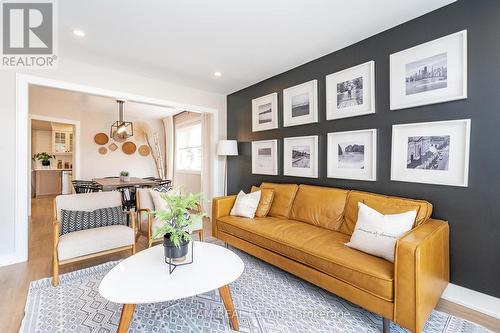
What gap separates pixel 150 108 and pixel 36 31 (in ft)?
12.1

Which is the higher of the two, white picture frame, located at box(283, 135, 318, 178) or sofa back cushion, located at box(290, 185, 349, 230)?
white picture frame, located at box(283, 135, 318, 178)

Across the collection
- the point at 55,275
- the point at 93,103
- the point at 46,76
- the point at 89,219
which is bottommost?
the point at 55,275

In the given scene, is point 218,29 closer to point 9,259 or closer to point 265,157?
point 265,157

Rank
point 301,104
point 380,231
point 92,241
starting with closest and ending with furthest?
point 380,231 → point 92,241 → point 301,104

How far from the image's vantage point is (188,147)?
646 cm

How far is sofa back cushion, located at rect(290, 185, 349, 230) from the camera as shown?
252cm

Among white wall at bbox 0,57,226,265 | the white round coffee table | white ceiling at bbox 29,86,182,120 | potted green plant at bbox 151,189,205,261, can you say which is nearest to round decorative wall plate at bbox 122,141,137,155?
white ceiling at bbox 29,86,182,120

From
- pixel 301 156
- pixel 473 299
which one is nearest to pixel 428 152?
pixel 473 299

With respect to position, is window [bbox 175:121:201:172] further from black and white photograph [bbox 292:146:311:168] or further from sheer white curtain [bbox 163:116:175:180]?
black and white photograph [bbox 292:146:311:168]

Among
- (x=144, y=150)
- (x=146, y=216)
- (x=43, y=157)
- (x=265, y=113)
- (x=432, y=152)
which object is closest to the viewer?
(x=432, y=152)

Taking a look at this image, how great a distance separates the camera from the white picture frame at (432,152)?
1.94 meters

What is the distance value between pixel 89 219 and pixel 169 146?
4.82 metres

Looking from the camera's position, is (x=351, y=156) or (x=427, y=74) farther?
(x=351, y=156)

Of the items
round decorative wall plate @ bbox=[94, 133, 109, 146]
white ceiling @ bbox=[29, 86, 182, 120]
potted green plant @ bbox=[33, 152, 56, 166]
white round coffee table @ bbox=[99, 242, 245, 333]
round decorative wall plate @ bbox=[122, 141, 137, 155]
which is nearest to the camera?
white round coffee table @ bbox=[99, 242, 245, 333]
